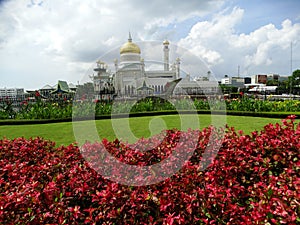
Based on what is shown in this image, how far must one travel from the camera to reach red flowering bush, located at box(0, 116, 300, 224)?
188 centimetres

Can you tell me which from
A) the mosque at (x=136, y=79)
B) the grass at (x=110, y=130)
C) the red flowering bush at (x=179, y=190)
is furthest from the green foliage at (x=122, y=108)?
the red flowering bush at (x=179, y=190)

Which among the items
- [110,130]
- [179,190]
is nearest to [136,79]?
[110,130]

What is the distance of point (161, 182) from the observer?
2389 millimetres

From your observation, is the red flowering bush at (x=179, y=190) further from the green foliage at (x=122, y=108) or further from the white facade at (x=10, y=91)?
the white facade at (x=10, y=91)

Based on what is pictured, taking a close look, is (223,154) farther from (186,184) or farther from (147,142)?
(147,142)

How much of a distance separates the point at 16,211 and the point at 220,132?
268 centimetres

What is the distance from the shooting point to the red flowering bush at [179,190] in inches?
74.2

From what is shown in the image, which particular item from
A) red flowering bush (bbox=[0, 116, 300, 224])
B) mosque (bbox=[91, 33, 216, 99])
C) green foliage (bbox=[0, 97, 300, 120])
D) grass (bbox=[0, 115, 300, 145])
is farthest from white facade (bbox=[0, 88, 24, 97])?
red flowering bush (bbox=[0, 116, 300, 224])

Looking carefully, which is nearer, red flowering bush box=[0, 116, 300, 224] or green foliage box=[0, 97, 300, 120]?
red flowering bush box=[0, 116, 300, 224]

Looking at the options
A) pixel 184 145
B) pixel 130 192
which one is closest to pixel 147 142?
pixel 184 145

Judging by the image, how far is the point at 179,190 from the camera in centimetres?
222

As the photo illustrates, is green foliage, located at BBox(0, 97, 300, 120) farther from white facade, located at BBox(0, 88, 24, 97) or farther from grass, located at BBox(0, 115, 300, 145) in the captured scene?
white facade, located at BBox(0, 88, 24, 97)

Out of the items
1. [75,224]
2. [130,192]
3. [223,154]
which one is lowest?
[75,224]

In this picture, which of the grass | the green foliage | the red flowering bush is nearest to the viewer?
the red flowering bush
